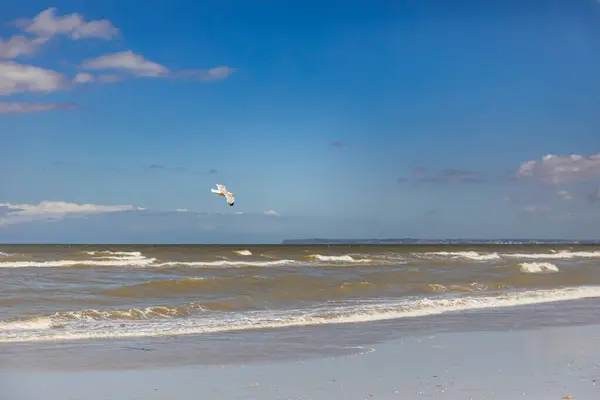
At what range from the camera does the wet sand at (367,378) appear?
337 inches

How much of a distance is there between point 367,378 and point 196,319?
848 cm

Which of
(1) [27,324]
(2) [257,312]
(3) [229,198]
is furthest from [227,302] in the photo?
(1) [27,324]

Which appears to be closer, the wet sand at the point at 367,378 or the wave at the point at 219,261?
the wet sand at the point at 367,378

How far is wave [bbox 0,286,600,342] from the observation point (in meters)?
14.6

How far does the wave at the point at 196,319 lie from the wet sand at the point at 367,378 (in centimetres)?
420

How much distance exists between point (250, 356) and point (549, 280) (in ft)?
78.0

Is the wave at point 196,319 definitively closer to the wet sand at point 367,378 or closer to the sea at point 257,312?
the sea at point 257,312

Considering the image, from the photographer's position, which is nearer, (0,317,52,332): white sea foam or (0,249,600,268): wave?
(0,317,52,332): white sea foam

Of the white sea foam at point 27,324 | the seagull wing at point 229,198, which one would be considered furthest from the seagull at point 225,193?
the white sea foam at point 27,324

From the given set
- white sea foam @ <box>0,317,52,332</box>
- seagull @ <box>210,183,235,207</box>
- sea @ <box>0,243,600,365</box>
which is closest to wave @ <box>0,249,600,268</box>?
sea @ <box>0,243,600,365</box>

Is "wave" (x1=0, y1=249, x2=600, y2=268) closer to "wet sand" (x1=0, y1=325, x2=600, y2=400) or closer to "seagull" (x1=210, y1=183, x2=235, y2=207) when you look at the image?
"seagull" (x1=210, y1=183, x2=235, y2=207)

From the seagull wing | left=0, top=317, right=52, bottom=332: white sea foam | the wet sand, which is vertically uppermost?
the seagull wing

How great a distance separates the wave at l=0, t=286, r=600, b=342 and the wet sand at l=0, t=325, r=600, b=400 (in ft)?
13.8

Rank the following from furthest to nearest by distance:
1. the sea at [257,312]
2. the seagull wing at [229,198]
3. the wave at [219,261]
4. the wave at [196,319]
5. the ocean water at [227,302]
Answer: the wave at [219,261] → the seagull wing at [229,198] → the ocean water at [227,302] → the wave at [196,319] → the sea at [257,312]
